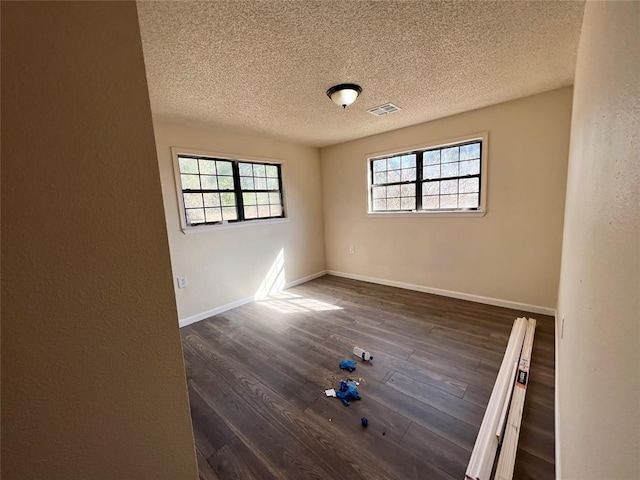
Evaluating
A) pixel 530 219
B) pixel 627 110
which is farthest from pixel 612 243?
pixel 530 219

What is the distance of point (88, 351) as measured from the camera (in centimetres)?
60

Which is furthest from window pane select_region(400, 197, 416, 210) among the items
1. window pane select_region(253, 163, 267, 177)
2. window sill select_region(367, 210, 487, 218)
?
window pane select_region(253, 163, 267, 177)

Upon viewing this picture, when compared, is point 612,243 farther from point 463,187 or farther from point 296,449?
point 463,187

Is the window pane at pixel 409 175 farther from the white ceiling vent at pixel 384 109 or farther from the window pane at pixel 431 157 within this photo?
the white ceiling vent at pixel 384 109

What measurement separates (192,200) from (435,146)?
3220 mm

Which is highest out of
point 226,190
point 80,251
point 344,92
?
point 344,92

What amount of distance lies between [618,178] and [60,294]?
1.36 m

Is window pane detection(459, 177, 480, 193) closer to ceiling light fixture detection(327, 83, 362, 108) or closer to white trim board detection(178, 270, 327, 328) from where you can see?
ceiling light fixture detection(327, 83, 362, 108)

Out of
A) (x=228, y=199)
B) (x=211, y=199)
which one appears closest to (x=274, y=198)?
(x=228, y=199)

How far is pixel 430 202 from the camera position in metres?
3.61

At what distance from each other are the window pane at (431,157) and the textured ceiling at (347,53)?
70 centimetres

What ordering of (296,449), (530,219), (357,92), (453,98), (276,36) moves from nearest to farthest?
(296,449)
(276,36)
(357,92)
(453,98)
(530,219)

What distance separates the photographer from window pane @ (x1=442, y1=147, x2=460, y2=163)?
3.32 m

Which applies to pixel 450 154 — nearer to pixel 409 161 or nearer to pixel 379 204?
pixel 409 161
